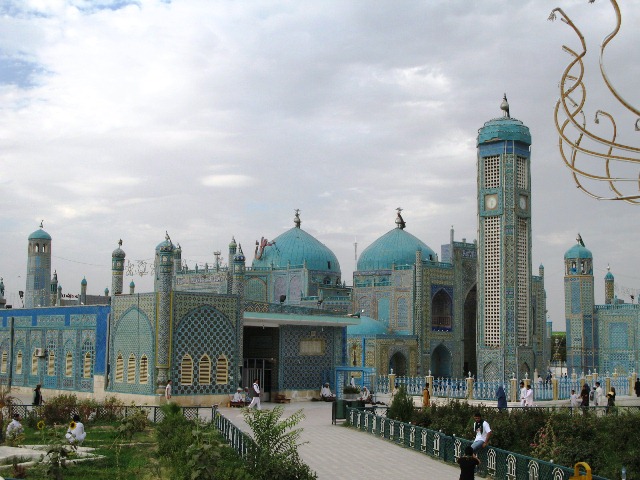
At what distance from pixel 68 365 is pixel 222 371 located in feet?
22.2

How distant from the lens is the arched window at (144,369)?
2439cm

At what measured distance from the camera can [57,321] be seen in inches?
1174

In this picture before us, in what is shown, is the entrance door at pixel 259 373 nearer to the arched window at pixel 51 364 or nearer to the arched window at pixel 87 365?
the arched window at pixel 87 365

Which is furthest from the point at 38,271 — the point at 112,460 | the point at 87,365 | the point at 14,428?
the point at 112,460

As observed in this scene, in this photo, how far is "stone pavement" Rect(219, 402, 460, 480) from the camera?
13.3 m

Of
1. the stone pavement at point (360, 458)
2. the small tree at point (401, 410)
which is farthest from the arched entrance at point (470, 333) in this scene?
the small tree at point (401, 410)

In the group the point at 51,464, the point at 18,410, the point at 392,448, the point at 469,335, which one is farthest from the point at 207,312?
the point at 469,335

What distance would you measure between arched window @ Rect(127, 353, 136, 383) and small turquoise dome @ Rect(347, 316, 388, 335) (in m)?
16.4

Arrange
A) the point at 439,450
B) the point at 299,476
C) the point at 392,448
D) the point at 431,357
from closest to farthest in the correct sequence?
the point at 299,476
the point at 439,450
the point at 392,448
the point at 431,357

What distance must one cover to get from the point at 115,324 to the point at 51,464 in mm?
16390

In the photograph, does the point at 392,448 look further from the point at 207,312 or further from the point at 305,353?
the point at 305,353

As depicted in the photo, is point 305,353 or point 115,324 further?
point 305,353

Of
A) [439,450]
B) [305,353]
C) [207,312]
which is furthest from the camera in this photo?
[305,353]

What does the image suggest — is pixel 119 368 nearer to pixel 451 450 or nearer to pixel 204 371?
pixel 204 371
